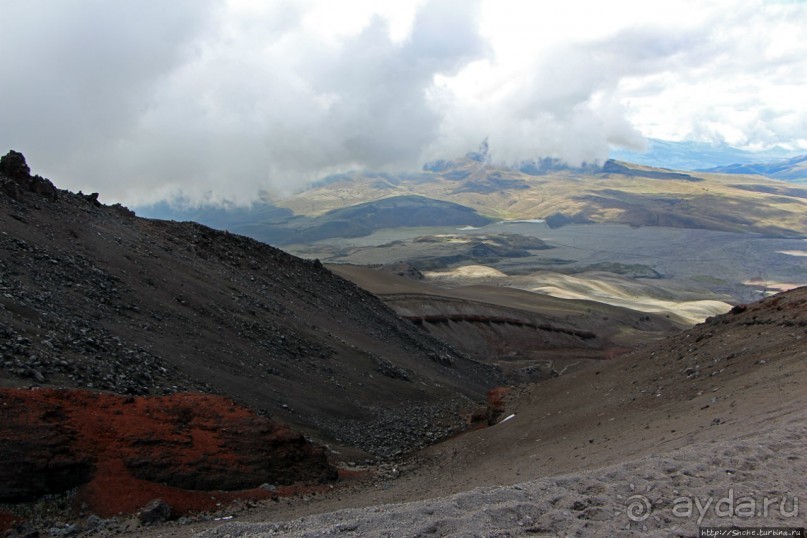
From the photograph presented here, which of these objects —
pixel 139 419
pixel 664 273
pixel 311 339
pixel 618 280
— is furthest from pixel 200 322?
pixel 664 273

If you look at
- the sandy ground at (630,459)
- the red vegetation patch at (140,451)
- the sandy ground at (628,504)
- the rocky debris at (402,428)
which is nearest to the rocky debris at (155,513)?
the red vegetation patch at (140,451)

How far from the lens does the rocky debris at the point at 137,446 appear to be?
421 inches

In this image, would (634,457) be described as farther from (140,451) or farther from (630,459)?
(140,451)

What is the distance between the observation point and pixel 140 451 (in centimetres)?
1185

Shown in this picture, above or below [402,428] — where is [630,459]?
above

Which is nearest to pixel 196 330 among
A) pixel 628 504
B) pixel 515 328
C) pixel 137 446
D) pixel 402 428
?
pixel 402 428

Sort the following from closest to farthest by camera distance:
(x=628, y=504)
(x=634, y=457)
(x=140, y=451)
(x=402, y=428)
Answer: (x=628, y=504) → (x=634, y=457) → (x=140, y=451) → (x=402, y=428)

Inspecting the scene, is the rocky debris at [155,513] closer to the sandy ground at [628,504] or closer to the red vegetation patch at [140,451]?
the red vegetation patch at [140,451]

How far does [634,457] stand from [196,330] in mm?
14877

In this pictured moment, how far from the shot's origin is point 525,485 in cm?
968

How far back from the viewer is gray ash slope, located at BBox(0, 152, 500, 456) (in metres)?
15.7

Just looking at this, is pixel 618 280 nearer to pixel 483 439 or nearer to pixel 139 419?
pixel 483 439

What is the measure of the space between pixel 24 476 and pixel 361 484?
700cm

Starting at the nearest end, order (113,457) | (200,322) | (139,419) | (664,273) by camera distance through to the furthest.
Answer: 1. (113,457)
2. (139,419)
3. (200,322)
4. (664,273)
